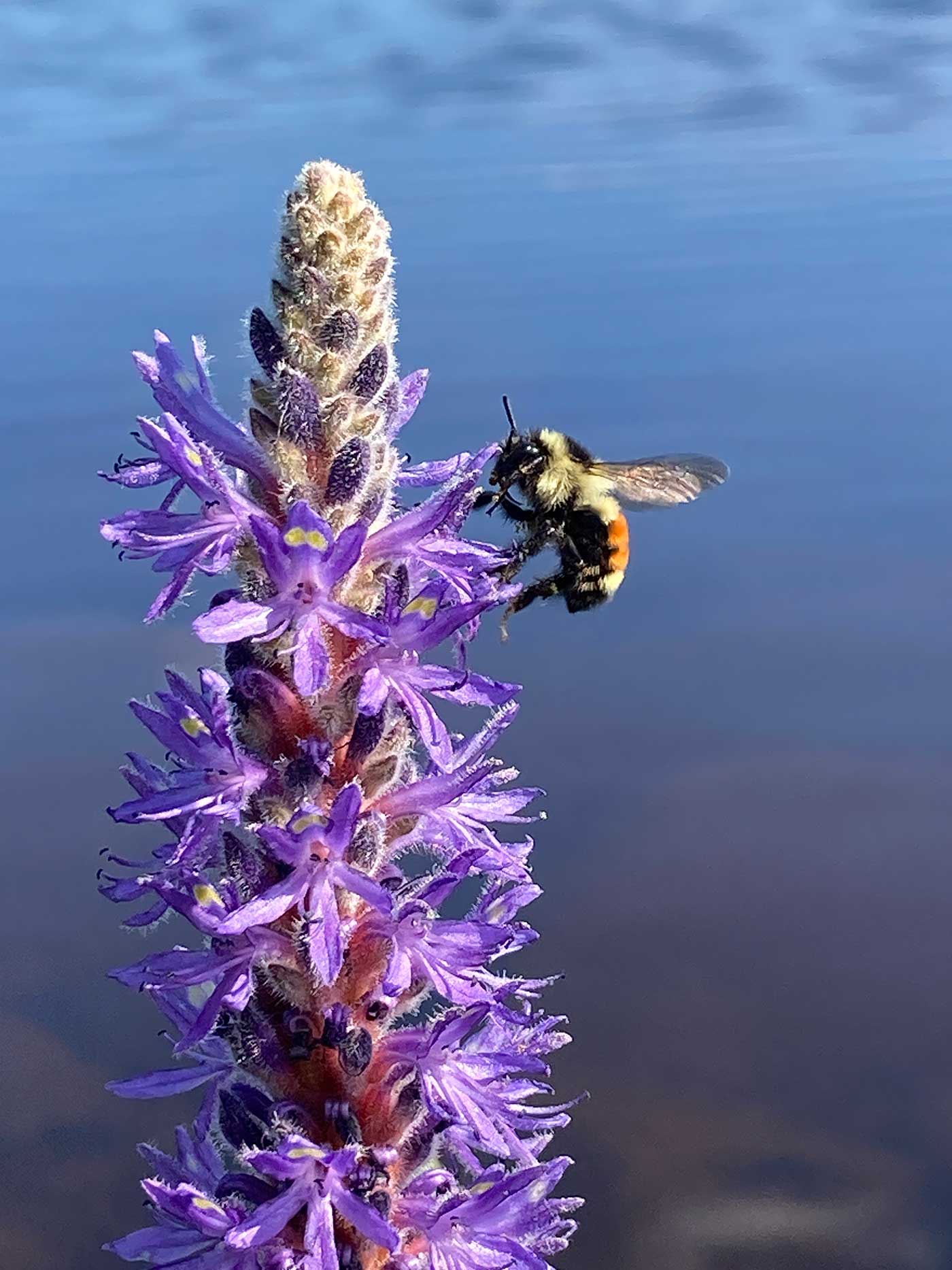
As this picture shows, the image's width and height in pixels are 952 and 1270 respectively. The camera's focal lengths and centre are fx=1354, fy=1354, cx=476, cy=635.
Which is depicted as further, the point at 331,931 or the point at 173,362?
the point at 173,362

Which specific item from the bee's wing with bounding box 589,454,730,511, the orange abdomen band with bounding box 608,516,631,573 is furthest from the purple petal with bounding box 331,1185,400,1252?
the bee's wing with bounding box 589,454,730,511

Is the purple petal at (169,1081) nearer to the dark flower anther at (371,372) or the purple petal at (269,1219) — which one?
the purple petal at (269,1219)

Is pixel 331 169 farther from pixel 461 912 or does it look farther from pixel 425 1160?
pixel 461 912

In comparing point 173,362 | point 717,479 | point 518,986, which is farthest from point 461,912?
point 173,362

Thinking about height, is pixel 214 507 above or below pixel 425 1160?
above

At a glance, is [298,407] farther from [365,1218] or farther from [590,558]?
[590,558]

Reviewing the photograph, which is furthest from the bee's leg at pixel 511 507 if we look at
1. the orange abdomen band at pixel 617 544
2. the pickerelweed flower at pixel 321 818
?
the pickerelweed flower at pixel 321 818

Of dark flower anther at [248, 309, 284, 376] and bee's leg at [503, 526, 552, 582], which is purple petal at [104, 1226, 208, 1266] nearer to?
dark flower anther at [248, 309, 284, 376]
